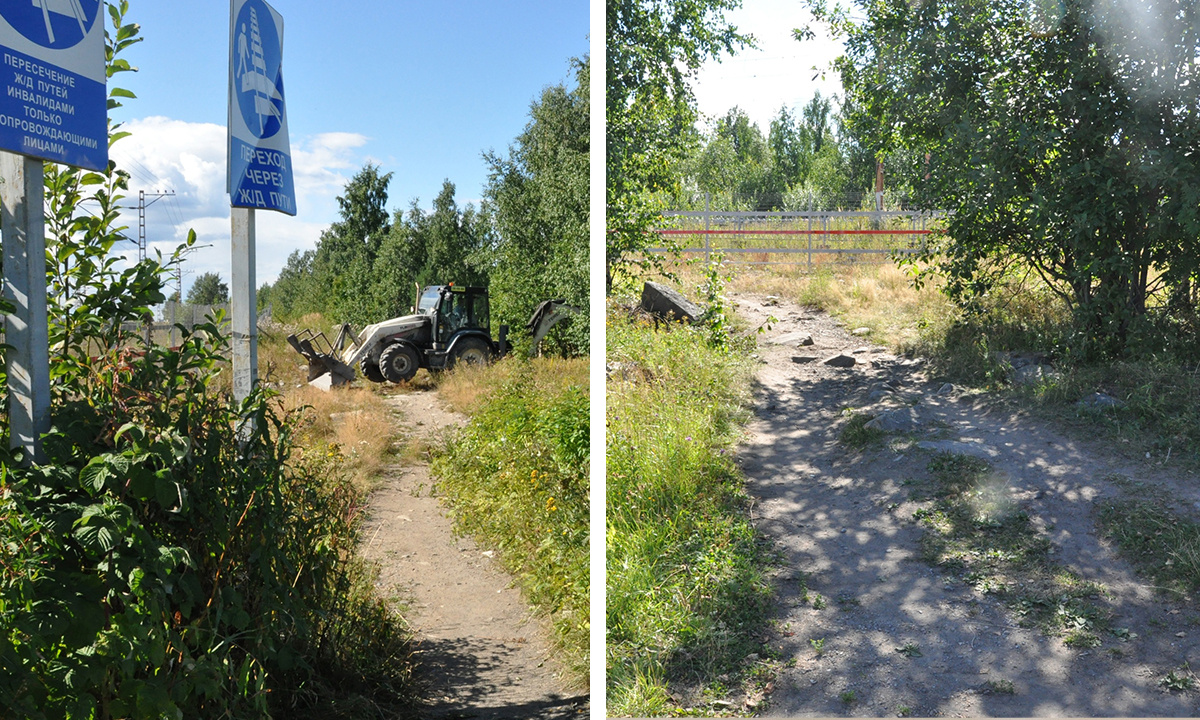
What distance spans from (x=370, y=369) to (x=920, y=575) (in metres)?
8.97

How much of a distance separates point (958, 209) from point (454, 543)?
2.95 meters

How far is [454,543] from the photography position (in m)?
4.43

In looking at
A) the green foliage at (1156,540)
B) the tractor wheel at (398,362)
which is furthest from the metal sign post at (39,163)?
the tractor wheel at (398,362)

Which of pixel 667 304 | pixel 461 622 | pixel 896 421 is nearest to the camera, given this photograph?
pixel 896 421

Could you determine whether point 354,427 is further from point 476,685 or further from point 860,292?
→ point 860,292

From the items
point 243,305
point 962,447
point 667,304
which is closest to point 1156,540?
point 962,447

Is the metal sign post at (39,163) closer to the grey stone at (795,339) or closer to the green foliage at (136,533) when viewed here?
the green foliage at (136,533)

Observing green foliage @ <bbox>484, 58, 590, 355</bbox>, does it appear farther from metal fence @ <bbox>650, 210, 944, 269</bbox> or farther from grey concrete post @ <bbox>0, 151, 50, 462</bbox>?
grey concrete post @ <bbox>0, 151, 50, 462</bbox>

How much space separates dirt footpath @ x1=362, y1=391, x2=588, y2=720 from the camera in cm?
268

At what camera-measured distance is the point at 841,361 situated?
2.94 m

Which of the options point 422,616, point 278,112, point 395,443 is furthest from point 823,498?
point 395,443

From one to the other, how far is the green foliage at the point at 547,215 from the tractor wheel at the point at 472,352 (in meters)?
0.76

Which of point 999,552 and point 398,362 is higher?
point 398,362

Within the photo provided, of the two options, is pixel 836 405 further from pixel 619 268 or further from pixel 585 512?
pixel 585 512
